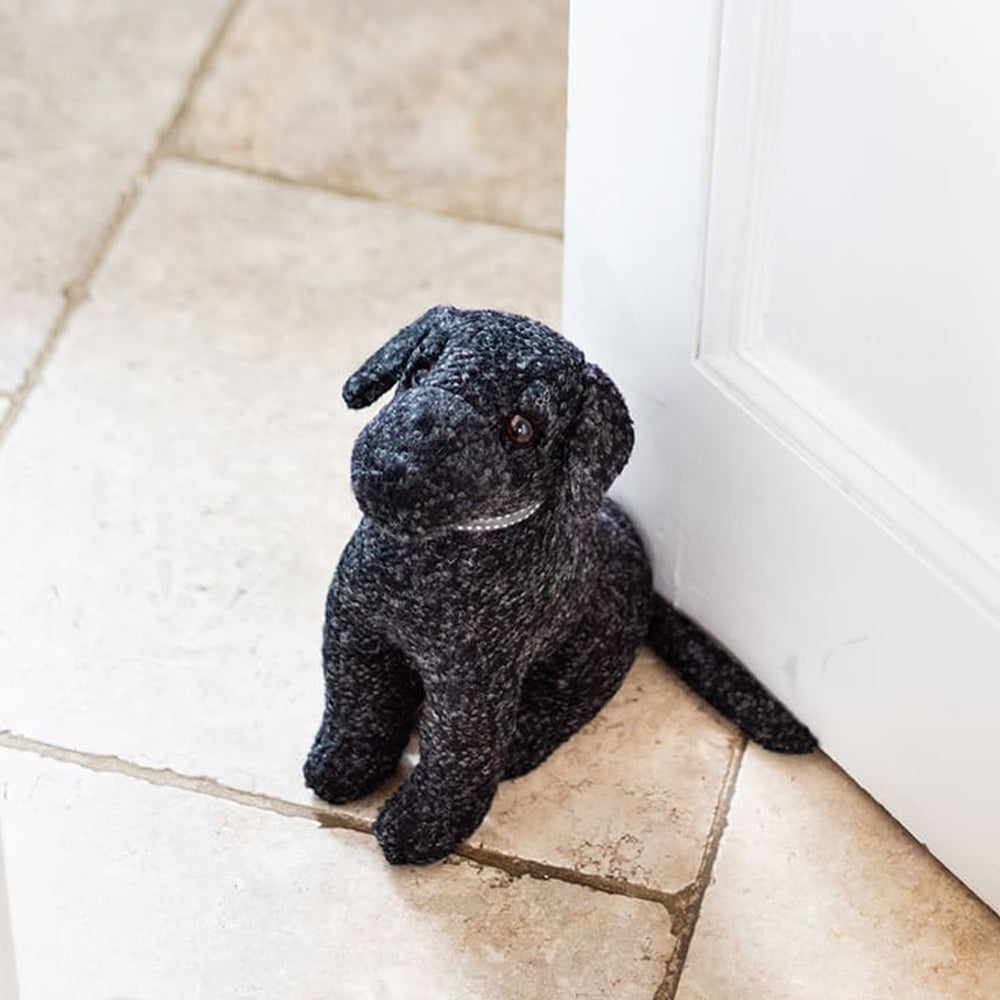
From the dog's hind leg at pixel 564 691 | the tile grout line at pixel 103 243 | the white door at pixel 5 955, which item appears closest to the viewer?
→ the white door at pixel 5 955

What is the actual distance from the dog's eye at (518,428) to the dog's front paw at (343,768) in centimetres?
29

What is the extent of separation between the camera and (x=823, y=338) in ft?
3.42

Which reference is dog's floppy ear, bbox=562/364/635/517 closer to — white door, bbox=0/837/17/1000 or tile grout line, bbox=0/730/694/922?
tile grout line, bbox=0/730/694/922

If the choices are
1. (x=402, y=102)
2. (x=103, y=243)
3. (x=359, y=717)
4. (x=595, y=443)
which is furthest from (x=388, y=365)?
(x=402, y=102)

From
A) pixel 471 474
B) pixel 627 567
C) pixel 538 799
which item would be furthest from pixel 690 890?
pixel 471 474

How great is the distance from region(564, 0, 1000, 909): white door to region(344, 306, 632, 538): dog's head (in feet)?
0.36

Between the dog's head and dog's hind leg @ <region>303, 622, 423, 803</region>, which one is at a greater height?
the dog's head

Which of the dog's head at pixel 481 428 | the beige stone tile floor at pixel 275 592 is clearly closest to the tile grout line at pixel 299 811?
the beige stone tile floor at pixel 275 592

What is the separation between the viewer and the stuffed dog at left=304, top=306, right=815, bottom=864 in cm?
100

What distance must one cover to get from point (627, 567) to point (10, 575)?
47 centimetres

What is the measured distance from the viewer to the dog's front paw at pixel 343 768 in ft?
3.95

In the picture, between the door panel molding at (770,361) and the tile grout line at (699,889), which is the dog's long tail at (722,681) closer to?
the tile grout line at (699,889)

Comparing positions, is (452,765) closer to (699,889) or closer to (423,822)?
(423,822)

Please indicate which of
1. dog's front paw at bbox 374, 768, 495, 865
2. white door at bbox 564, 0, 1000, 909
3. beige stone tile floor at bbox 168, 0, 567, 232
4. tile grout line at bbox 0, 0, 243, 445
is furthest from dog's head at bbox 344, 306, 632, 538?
beige stone tile floor at bbox 168, 0, 567, 232
